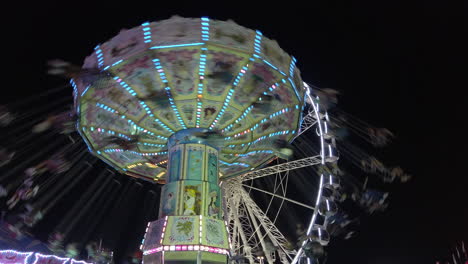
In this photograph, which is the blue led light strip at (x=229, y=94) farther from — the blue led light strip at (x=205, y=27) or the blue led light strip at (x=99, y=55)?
the blue led light strip at (x=99, y=55)

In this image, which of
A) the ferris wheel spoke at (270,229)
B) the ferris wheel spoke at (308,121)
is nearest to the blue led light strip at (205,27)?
the ferris wheel spoke at (308,121)

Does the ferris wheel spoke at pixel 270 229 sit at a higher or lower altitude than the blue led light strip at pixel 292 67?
lower

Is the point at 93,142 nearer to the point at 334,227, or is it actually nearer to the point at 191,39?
the point at 191,39

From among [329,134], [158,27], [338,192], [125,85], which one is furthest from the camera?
[329,134]

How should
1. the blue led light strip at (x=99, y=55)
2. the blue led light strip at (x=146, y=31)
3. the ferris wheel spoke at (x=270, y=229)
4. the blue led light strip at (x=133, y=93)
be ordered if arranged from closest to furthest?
the blue led light strip at (x=146, y=31), the blue led light strip at (x=99, y=55), the blue led light strip at (x=133, y=93), the ferris wheel spoke at (x=270, y=229)

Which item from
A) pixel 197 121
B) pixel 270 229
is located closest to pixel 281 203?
pixel 270 229

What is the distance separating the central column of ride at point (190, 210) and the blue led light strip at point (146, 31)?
14.3 feet

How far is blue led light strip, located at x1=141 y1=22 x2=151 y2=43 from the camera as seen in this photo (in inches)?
477

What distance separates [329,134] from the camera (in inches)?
700

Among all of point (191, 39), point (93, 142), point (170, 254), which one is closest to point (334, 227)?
point (170, 254)

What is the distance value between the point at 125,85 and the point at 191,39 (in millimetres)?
3272

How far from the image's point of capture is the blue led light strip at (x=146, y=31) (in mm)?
12117

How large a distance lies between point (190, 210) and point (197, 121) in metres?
3.69

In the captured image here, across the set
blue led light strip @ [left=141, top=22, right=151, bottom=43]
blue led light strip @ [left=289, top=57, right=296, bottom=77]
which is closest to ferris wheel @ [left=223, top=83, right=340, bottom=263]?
blue led light strip @ [left=289, top=57, right=296, bottom=77]
